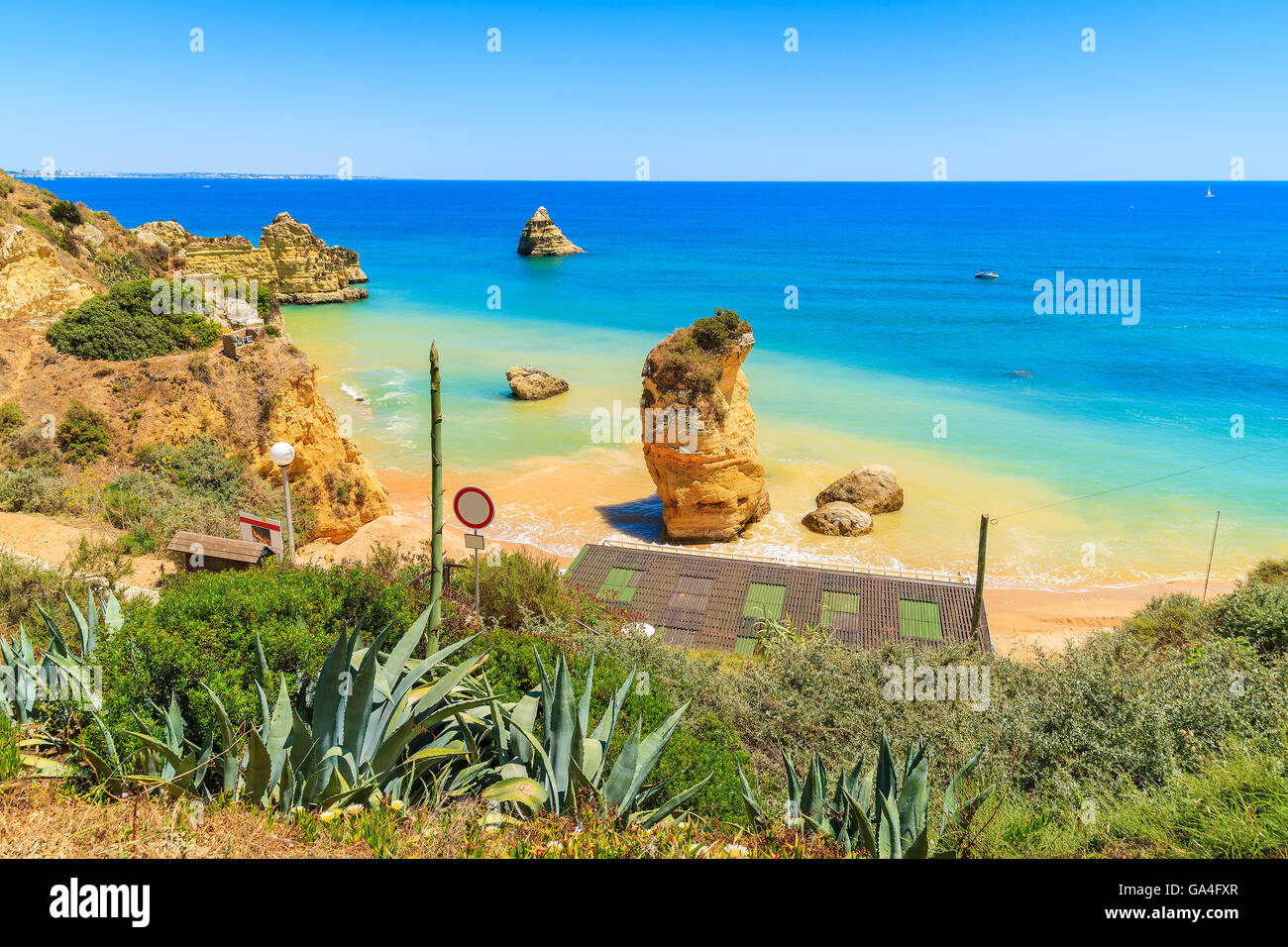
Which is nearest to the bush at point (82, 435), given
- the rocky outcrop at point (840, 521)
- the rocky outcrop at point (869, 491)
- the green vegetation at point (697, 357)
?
the green vegetation at point (697, 357)

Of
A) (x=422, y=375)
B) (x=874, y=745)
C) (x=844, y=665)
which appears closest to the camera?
(x=874, y=745)

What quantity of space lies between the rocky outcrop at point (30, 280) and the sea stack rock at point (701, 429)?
14.0 m

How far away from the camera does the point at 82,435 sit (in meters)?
14.8

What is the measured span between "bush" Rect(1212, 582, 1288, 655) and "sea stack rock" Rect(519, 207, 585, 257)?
89.7 metres

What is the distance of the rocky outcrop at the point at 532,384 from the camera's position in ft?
118

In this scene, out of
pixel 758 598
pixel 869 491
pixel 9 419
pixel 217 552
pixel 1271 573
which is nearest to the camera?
pixel 217 552

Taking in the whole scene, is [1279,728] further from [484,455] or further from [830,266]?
[830,266]

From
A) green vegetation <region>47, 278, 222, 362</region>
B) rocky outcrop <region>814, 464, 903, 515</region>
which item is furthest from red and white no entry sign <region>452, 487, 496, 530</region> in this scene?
rocky outcrop <region>814, 464, 903, 515</region>

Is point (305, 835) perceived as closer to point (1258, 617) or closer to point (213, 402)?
point (1258, 617)

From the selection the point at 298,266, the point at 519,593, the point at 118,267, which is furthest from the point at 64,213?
the point at 298,266

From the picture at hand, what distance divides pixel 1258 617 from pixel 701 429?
11.4 m
